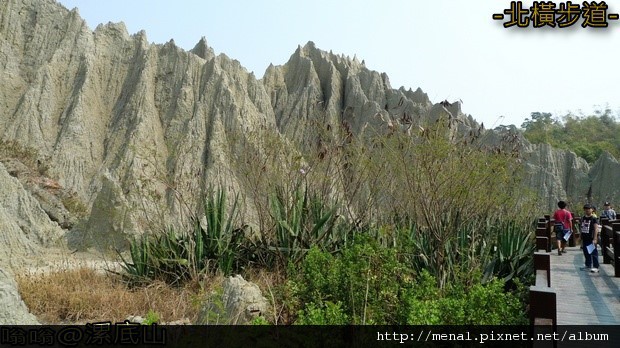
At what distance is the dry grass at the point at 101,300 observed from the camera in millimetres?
6719

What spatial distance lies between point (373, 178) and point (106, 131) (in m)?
24.0

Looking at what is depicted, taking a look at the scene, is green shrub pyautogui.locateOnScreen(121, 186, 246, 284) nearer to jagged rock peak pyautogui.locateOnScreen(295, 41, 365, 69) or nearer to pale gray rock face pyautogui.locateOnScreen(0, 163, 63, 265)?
pale gray rock face pyautogui.locateOnScreen(0, 163, 63, 265)

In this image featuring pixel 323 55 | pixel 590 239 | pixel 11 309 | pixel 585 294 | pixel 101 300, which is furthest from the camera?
pixel 323 55

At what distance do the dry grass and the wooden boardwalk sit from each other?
14.0 feet

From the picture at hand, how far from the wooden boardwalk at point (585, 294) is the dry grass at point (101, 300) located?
4.27m

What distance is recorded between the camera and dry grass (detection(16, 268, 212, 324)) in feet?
22.0

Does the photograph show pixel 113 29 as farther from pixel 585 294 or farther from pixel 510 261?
pixel 585 294

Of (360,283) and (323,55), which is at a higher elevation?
(323,55)

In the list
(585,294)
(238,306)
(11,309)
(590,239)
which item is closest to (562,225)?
(590,239)

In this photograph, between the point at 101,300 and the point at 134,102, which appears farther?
the point at 134,102

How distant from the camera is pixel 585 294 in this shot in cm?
698

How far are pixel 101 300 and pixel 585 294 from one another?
636cm

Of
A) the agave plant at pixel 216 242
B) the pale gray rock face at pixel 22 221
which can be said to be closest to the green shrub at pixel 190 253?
the agave plant at pixel 216 242

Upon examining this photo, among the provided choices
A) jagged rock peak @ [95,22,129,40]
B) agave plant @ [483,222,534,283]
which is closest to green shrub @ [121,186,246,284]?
agave plant @ [483,222,534,283]
